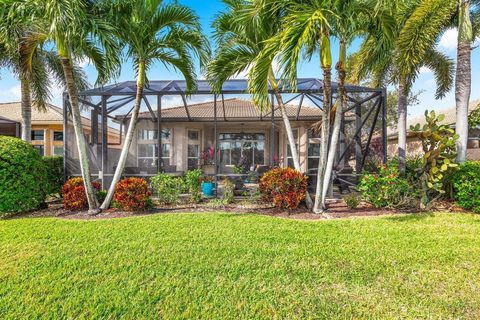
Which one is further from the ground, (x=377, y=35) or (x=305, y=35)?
(x=377, y=35)

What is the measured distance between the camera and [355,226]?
5438 mm

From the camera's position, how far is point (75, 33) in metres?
5.25

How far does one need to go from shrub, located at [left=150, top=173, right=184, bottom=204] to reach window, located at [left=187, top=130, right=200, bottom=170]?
24.6ft

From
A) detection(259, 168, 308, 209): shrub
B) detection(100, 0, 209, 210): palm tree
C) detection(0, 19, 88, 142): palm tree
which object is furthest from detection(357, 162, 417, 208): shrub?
detection(0, 19, 88, 142): palm tree

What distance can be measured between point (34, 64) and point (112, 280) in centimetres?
1082

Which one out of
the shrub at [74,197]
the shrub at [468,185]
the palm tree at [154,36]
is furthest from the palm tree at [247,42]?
the shrub at [74,197]

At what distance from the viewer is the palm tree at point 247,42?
5805mm

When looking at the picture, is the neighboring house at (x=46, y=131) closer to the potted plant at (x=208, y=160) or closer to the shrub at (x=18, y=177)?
the potted plant at (x=208, y=160)

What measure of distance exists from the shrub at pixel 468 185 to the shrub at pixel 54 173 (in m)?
11.8

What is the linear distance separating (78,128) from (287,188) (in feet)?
19.1

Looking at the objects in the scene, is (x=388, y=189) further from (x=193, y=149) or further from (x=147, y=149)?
(x=193, y=149)

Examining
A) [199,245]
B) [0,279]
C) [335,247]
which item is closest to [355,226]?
[335,247]

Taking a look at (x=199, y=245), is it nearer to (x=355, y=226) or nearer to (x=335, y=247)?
(x=335, y=247)

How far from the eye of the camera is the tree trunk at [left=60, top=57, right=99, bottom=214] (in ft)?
20.6
